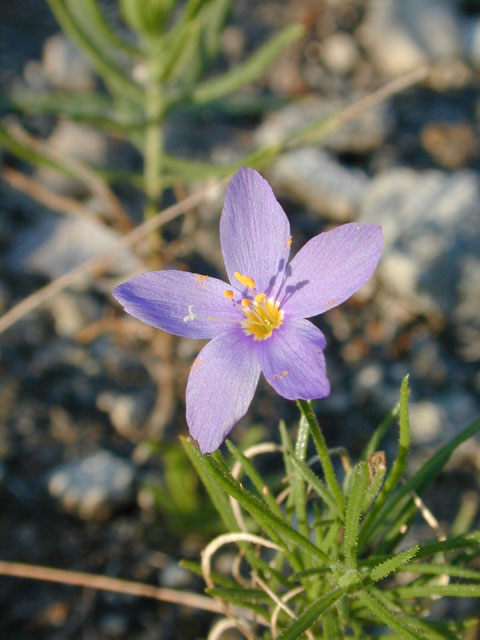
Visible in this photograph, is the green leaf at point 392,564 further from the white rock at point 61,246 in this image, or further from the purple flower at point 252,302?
the white rock at point 61,246

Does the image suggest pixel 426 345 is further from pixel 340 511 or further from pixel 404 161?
pixel 340 511

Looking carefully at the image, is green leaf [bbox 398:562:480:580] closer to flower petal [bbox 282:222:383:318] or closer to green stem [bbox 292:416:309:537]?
green stem [bbox 292:416:309:537]

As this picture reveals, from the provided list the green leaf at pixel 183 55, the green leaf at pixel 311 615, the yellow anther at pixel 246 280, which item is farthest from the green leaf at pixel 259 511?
the green leaf at pixel 183 55

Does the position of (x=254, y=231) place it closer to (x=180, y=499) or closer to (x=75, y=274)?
(x=75, y=274)

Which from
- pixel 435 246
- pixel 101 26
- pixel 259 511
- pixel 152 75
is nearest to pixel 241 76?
pixel 152 75

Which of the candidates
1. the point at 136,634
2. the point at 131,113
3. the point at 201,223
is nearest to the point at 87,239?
the point at 201,223
